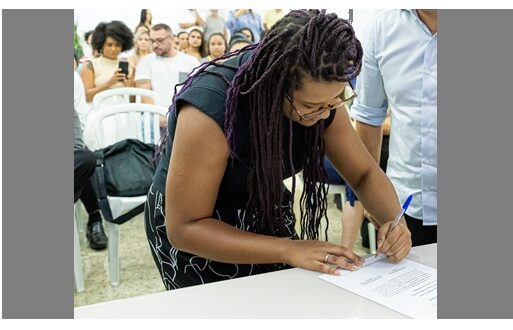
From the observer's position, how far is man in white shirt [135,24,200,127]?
1.94 meters

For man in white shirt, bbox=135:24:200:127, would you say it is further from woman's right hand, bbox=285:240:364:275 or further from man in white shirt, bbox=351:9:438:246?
woman's right hand, bbox=285:240:364:275

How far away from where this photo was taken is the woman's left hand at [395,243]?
0.75 m

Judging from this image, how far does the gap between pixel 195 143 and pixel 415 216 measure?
0.55 m

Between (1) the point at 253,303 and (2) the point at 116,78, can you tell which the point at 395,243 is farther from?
(2) the point at 116,78

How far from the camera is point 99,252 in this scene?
76.3 inches

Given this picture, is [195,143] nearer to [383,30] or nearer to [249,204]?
[249,204]

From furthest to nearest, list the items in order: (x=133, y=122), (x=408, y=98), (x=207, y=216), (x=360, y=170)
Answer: (x=133, y=122)
(x=408, y=98)
(x=360, y=170)
(x=207, y=216)

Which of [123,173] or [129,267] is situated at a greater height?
[123,173]

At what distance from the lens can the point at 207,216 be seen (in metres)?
0.74

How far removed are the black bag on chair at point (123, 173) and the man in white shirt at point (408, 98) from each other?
818 mm

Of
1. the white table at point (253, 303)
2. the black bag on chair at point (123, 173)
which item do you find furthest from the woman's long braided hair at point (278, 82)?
the black bag on chair at point (123, 173)

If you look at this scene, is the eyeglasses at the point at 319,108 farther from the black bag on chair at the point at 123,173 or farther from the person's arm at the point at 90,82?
the black bag on chair at the point at 123,173

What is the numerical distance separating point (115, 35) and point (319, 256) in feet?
3.41

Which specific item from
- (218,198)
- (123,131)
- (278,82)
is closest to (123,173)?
(123,131)
